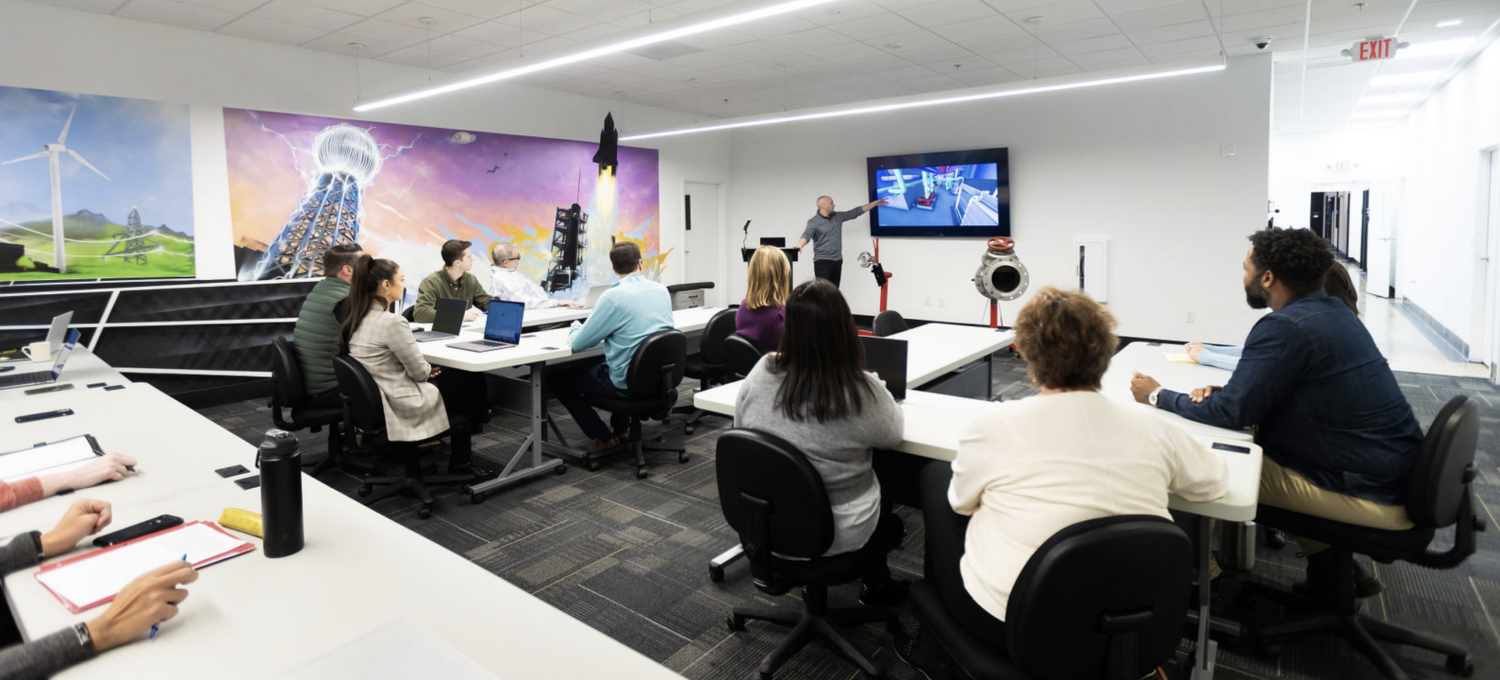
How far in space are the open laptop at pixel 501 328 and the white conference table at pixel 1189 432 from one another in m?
1.52

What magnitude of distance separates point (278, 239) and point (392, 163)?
1.20m

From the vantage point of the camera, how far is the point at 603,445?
427cm

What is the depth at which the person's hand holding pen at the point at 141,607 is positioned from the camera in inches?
42.2

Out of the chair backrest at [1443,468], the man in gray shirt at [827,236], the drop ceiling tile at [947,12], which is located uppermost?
the drop ceiling tile at [947,12]

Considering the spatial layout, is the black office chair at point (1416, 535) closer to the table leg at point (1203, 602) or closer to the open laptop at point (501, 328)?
the table leg at point (1203, 602)

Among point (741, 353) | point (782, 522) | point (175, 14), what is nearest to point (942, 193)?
point (741, 353)

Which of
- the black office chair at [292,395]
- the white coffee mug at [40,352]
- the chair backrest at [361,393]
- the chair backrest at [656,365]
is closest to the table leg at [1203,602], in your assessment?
the chair backrest at [656,365]

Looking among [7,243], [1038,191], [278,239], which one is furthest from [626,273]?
[1038,191]

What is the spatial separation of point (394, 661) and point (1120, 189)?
311 inches

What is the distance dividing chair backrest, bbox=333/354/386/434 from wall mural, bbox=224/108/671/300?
3485 mm

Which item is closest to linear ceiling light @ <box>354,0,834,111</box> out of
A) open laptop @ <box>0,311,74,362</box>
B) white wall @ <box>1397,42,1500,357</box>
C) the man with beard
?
the man with beard

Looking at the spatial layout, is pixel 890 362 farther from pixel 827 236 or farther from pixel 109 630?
pixel 827 236

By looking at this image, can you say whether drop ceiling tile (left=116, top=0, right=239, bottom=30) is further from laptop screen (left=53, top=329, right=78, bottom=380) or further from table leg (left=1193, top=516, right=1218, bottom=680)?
table leg (left=1193, top=516, right=1218, bottom=680)

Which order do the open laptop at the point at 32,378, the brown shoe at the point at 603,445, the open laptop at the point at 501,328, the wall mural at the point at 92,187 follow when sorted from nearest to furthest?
the open laptop at the point at 32,378 < the open laptop at the point at 501,328 < the brown shoe at the point at 603,445 < the wall mural at the point at 92,187
